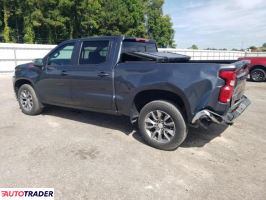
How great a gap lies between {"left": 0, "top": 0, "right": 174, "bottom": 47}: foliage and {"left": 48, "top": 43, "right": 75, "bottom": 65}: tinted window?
1108 inches

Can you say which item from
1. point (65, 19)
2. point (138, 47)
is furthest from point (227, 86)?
point (65, 19)

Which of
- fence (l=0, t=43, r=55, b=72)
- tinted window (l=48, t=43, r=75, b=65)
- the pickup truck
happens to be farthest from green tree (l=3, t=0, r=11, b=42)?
tinted window (l=48, t=43, r=75, b=65)

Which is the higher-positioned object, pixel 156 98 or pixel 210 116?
pixel 156 98

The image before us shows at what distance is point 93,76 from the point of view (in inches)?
182

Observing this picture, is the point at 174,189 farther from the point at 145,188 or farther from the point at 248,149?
the point at 248,149

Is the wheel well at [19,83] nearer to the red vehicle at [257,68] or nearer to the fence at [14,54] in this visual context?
the fence at [14,54]

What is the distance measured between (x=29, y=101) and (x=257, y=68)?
10.9 metres

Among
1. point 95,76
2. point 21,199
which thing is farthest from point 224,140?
point 21,199

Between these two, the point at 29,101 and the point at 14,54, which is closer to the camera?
the point at 29,101

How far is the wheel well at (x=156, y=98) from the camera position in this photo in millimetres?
3973

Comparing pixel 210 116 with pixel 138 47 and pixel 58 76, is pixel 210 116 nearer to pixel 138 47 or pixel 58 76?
pixel 138 47

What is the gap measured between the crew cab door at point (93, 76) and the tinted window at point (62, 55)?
0.29m

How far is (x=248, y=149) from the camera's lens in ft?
13.5

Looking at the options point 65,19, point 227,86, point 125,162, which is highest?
point 65,19
